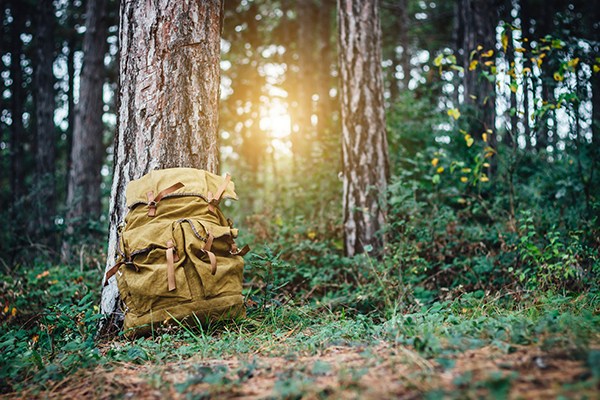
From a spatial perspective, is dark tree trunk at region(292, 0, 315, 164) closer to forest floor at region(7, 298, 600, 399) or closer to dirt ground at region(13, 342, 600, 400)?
forest floor at region(7, 298, 600, 399)

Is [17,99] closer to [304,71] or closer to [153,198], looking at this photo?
[304,71]

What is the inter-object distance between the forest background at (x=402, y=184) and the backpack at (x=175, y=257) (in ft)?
1.71

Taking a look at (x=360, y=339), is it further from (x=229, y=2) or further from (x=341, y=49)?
(x=229, y=2)

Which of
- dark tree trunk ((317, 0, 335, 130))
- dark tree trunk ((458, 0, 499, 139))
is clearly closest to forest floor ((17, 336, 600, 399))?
dark tree trunk ((458, 0, 499, 139))

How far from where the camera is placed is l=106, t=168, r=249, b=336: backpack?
243cm

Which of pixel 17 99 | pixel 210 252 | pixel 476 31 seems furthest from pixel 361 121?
pixel 17 99

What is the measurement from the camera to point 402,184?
4383mm

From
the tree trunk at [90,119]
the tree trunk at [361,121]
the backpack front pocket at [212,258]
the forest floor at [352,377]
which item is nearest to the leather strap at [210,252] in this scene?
the backpack front pocket at [212,258]

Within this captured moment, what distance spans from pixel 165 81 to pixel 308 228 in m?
2.69

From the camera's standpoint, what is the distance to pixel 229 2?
32.4 ft

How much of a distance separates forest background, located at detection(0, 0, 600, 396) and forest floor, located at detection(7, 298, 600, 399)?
0.69m

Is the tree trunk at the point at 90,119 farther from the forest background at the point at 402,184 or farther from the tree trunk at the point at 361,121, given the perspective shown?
the tree trunk at the point at 361,121

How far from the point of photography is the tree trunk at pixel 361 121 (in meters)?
4.65

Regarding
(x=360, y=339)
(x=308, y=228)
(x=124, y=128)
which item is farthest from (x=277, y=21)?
(x=360, y=339)
